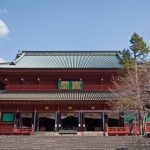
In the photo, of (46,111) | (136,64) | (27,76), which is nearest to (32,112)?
(46,111)

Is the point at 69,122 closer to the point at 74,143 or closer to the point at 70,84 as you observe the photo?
the point at 70,84

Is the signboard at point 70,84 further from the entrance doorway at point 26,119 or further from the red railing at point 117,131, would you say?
the red railing at point 117,131

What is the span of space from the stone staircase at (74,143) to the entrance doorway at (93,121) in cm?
792

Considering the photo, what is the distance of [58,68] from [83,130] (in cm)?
732

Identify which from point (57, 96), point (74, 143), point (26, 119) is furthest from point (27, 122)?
point (74, 143)

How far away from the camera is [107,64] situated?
116ft

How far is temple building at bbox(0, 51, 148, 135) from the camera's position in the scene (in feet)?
99.3

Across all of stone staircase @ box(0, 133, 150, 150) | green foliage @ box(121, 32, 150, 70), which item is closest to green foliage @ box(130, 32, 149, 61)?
green foliage @ box(121, 32, 150, 70)

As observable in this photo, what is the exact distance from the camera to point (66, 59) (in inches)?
1505

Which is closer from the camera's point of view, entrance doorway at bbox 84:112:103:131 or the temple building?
the temple building

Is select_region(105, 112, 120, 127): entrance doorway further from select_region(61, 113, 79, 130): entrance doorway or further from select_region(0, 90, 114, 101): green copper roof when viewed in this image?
select_region(61, 113, 79, 130): entrance doorway

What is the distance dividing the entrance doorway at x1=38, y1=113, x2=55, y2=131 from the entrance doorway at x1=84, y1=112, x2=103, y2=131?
3.57 meters

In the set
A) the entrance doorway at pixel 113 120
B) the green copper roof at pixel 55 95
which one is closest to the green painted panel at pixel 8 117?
the green copper roof at pixel 55 95

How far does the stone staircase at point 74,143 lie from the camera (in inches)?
850
